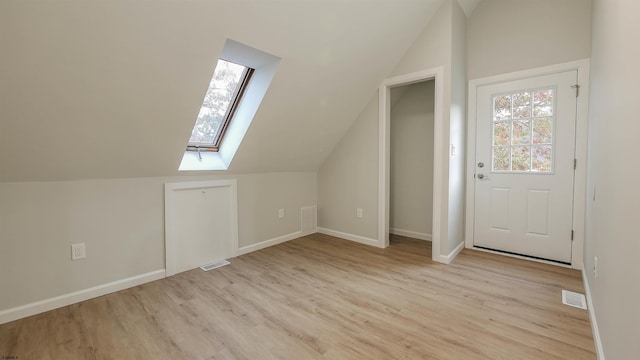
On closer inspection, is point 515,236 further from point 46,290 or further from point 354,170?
point 46,290

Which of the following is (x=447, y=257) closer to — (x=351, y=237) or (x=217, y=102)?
(x=351, y=237)

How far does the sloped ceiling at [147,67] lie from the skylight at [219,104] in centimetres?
30

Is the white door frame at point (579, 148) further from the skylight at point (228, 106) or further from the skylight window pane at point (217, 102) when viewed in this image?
the skylight window pane at point (217, 102)

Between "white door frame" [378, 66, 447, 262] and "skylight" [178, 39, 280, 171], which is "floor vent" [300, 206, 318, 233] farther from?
"skylight" [178, 39, 280, 171]

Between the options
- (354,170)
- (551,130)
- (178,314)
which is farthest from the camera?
(354,170)

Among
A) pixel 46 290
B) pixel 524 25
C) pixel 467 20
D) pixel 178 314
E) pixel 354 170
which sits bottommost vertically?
pixel 178 314

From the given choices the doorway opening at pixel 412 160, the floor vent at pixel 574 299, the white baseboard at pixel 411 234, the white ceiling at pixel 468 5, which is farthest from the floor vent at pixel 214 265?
the white ceiling at pixel 468 5

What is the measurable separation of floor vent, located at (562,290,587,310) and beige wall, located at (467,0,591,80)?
2.18 m

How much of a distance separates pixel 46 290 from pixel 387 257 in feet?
9.77

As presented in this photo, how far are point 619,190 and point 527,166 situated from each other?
6.60ft

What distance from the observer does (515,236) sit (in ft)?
10.1

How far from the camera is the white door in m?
2.79

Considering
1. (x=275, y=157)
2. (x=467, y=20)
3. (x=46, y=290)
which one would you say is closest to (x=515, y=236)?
(x=467, y=20)

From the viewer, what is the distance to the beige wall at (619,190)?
102 cm
